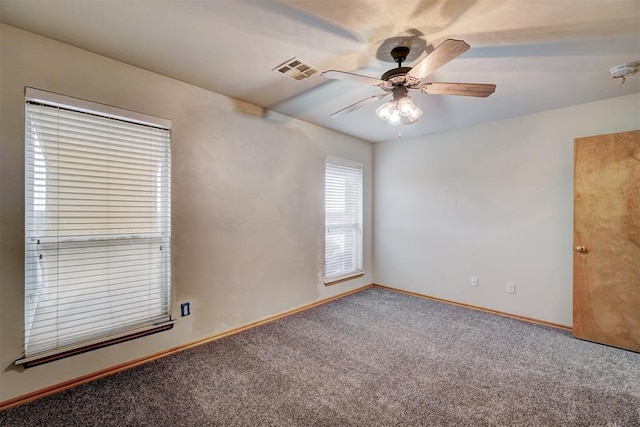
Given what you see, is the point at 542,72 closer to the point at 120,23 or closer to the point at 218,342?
the point at 120,23

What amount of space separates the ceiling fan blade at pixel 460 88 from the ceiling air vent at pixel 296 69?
2.97 feet

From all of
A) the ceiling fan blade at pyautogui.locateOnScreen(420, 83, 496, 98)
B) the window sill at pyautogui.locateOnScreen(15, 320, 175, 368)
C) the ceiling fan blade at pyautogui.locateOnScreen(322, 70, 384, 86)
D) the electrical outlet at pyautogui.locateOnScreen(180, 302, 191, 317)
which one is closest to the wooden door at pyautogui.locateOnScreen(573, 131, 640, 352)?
the ceiling fan blade at pyautogui.locateOnScreen(420, 83, 496, 98)

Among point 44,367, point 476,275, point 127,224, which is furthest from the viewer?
point 476,275

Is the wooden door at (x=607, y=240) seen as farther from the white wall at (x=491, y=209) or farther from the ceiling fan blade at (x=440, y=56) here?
the ceiling fan blade at (x=440, y=56)

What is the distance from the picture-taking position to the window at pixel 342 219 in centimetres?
395

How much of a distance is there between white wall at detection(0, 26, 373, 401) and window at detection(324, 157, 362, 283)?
0.19 m

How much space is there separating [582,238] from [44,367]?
4.60 m

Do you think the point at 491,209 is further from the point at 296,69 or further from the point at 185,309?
the point at 185,309

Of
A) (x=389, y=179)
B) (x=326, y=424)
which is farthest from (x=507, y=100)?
(x=326, y=424)

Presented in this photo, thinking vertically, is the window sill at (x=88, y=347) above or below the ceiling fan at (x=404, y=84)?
below

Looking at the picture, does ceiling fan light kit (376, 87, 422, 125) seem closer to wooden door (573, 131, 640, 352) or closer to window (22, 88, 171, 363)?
window (22, 88, 171, 363)

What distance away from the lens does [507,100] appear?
2.83 metres

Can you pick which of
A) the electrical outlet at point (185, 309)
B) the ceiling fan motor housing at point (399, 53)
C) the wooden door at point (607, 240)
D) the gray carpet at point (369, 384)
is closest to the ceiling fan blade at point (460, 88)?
the ceiling fan motor housing at point (399, 53)

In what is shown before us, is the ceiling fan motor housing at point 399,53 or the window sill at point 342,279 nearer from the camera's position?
the ceiling fan motor housing at point 399,53
